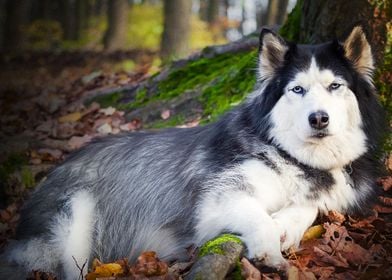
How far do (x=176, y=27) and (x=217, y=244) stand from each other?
1051 centimetres

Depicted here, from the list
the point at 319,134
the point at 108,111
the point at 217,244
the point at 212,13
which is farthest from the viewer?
the point at 212,13

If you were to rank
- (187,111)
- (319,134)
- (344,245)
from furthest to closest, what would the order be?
(187,111)
(319,134)
(344,245)

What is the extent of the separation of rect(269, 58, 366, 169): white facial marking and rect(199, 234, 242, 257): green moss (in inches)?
35.9

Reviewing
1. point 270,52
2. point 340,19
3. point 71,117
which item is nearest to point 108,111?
point 71,117

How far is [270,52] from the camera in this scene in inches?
155

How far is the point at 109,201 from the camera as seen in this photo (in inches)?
176

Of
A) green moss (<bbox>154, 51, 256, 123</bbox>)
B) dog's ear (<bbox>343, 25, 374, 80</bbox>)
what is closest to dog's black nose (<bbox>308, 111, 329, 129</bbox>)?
dog's ear (<bbox>343, 25, 374, 80</bbox>)

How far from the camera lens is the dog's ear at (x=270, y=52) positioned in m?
3.85

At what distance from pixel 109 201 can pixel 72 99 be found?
193 inches

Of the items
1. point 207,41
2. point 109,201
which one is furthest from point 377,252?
point 207,41

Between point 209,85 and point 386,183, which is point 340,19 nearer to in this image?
point 386,183

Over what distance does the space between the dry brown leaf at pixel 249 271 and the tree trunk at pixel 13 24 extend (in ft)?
69.7

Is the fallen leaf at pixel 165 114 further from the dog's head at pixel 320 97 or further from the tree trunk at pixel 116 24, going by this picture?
the tree trunk at pixel 116 24

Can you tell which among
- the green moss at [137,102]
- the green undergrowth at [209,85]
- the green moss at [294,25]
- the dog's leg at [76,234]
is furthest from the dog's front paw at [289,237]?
the green moss at [137,102]
